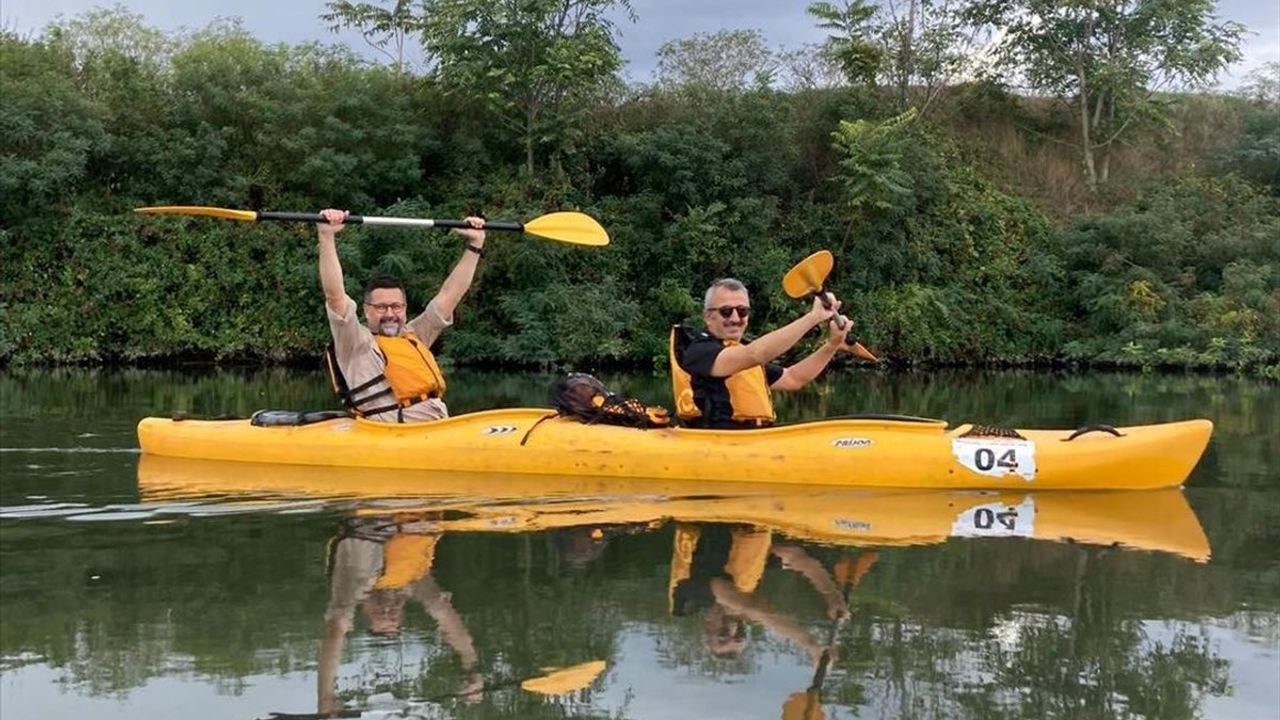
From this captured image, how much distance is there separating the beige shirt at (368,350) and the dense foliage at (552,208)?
8.11 meters

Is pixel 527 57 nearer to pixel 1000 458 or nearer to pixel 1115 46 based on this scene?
pixel 1115 46

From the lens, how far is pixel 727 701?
2742mm

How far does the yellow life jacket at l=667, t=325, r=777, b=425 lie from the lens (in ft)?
18.7

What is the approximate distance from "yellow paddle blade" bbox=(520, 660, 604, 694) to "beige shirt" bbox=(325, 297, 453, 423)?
2987 mm

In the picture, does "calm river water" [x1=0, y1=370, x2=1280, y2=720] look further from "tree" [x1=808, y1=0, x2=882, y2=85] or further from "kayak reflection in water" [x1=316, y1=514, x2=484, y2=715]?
"tree" [x1=808, y1=0, x2=882, y2=85]

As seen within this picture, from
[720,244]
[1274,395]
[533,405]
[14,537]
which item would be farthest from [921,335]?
[14,537]

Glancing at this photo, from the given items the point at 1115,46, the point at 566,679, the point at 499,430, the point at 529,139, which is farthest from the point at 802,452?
the point at 1115,46

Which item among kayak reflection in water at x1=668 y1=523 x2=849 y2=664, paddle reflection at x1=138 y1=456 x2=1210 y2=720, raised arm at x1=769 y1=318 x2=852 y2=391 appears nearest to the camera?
paddle reflection at x1=138 y1=456 x2=1210 y2=720

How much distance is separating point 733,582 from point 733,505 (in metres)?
1.33

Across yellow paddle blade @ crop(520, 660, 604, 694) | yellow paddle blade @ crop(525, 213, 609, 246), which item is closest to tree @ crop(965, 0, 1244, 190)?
yellow paddle blade @ crop(525, 213, 609, 246)

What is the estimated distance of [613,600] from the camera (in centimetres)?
362

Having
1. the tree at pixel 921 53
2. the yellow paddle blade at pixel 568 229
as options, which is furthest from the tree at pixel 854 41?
the yellow paddle blade at pixel 568 229

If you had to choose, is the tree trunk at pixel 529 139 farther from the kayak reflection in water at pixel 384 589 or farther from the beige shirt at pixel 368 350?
the kayak reflection in water at pixel 384 589

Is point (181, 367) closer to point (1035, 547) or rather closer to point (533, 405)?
point (533, 405)
